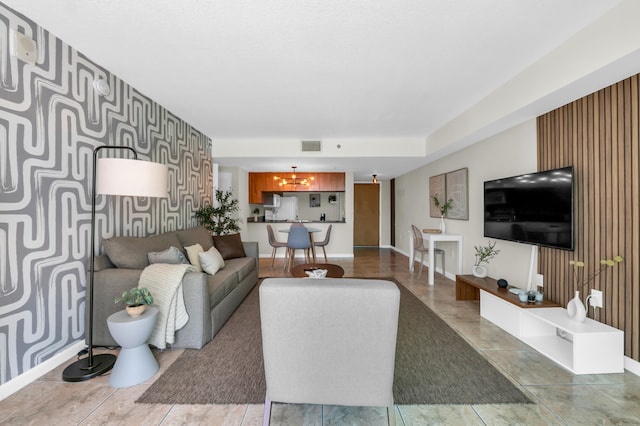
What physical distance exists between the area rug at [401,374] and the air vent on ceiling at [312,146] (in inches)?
123

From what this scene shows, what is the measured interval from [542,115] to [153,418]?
399 centimetres

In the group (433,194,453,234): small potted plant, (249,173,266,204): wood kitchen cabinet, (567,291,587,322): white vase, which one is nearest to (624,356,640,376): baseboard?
(567,291,587,322): white vase

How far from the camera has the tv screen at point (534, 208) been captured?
235 cm

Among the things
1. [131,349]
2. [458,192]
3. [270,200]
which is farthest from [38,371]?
[270,200]

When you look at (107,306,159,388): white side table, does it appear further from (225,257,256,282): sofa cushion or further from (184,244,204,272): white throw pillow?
(225,257,256,282): sofa cushion

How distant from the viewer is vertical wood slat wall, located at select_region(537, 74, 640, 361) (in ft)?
6.53

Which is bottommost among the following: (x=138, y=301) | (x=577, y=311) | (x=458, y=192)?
(x=577, y=311)

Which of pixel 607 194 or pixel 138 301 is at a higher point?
pixel 607 194

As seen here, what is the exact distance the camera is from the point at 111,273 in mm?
2283

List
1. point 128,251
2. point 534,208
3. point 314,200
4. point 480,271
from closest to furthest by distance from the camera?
point 128,251
point 534,208
point 480,271
point 314,200

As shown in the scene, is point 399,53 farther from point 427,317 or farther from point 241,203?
point 241,203

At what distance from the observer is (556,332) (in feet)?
8.24

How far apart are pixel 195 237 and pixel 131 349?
186 centimetres

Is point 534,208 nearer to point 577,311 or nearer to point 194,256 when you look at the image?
point 577,311
